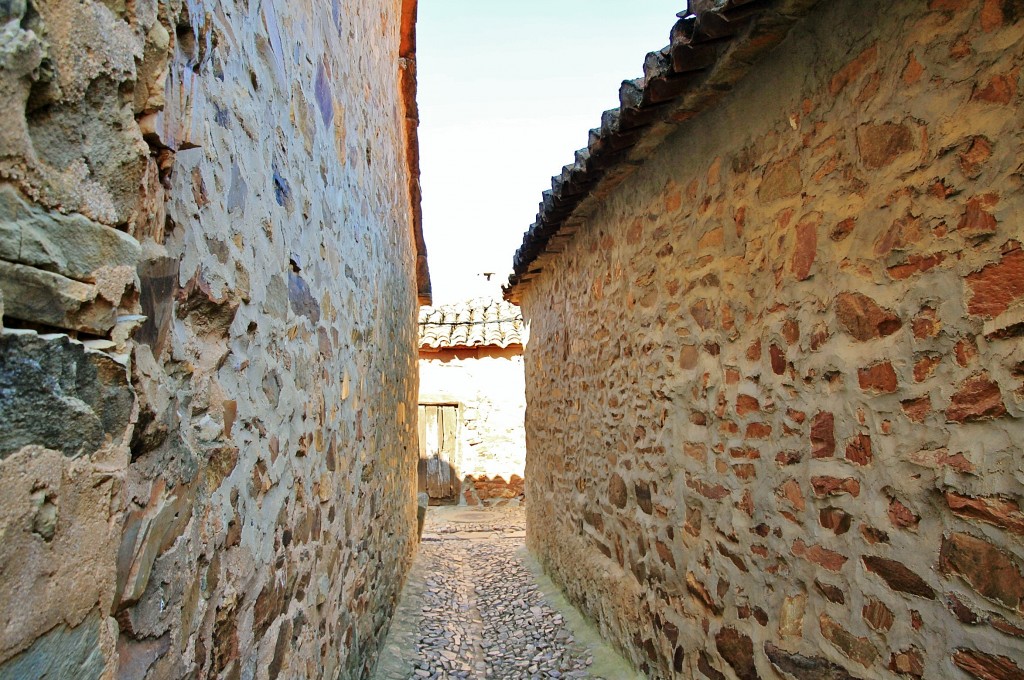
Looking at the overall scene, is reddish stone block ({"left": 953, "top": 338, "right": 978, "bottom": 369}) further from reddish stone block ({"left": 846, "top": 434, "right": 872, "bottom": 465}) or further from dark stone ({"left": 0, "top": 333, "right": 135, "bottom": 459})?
dark stone ({"left": 0, "top": 333, "right": 135, "bottom": 459})

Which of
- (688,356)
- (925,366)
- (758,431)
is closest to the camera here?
(925,366)

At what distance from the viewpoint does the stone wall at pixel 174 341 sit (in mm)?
633

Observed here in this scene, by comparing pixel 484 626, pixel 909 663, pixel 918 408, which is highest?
pixel 918 408

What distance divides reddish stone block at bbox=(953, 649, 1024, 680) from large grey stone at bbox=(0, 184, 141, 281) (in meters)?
1.69

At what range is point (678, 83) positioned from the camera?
2.08 m

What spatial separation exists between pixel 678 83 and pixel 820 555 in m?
1.53

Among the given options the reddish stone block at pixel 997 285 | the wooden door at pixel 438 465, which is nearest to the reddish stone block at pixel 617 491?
the reddish stone block at pixel 997 285

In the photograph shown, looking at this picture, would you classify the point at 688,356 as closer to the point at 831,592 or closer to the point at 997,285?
the point at 831,592

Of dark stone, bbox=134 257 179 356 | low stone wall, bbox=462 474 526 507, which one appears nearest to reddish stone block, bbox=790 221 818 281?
dark stone, bbox=134 257 179 356

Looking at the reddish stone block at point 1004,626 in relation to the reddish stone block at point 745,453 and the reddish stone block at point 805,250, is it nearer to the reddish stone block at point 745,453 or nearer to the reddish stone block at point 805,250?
the reddish stone block at point 745,453

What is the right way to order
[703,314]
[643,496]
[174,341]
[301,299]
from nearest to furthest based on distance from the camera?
1. [174,341]
2. [301,299]
3. [703,314]
4. [643,496]

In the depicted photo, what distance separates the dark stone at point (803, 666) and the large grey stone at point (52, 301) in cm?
187

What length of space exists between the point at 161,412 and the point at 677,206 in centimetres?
217

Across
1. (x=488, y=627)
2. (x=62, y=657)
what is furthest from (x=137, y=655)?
(x=488, y=627)
